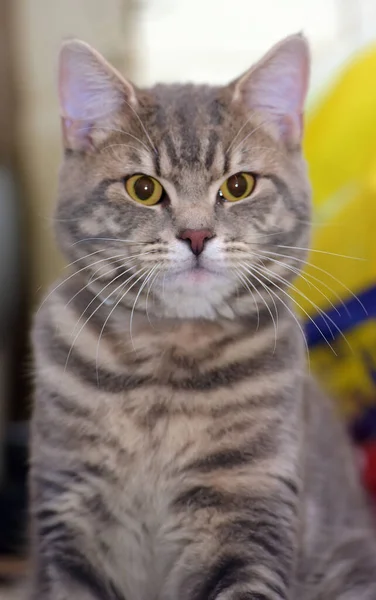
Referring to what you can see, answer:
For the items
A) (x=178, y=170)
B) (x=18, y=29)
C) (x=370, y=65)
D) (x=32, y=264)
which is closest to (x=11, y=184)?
(x=32, y=264)

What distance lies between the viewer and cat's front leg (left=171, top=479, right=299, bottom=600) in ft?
2.85

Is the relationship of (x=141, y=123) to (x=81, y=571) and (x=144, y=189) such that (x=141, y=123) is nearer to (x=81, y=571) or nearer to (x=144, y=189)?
(x=144, y=189)

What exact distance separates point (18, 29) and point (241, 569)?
1788mm

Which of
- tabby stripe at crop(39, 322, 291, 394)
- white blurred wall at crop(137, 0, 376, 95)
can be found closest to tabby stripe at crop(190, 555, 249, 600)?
tabby stripe at crop(39, 322, 291, 394)

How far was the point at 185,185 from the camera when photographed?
35.7 inches

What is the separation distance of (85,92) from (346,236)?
67 centimetres

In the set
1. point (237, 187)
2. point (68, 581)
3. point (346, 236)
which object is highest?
point (237, 187)

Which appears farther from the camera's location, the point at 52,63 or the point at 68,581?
the point at 52,63

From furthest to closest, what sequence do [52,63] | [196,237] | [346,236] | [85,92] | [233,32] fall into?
[233,32], [52,63], [346,236], [85,92], [196,237]

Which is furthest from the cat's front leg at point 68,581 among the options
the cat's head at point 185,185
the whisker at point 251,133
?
the whisker at point 251,133

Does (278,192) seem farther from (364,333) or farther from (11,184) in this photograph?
(11,184)

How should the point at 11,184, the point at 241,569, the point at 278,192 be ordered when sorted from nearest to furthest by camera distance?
the point at 241,569, the point at 278,192, the point at 11,184

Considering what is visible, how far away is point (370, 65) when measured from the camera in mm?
1505


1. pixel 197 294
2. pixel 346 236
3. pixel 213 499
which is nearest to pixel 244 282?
pixel 197 294
